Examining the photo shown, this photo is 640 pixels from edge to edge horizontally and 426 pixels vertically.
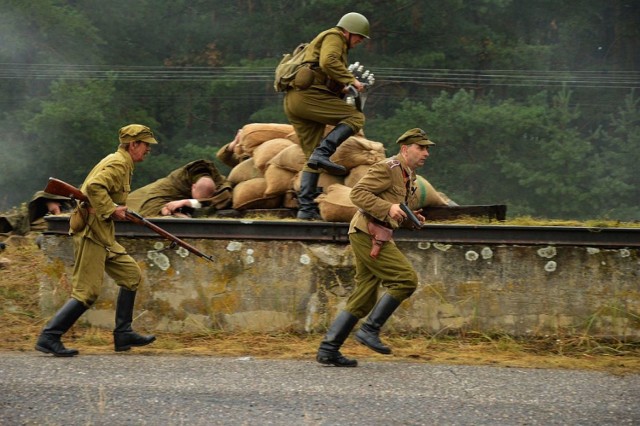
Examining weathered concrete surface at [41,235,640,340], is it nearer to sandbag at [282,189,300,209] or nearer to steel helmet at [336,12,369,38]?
sandbag at [282,189,300,209]

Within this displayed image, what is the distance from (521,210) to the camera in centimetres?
2711

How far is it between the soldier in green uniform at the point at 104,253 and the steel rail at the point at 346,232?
777mm

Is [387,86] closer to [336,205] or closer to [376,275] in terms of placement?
[336,205]

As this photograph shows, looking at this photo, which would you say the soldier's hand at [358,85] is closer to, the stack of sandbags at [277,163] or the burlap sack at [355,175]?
the stack of sandbags at [277,163]

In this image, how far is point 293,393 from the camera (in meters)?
6.74

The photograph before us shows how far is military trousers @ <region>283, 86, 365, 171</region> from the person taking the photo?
9.30 metres

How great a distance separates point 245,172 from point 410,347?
2488 millimetres

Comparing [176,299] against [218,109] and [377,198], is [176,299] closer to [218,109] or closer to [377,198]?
[377,198]

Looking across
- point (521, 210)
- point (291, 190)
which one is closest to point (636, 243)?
point (291, 190)

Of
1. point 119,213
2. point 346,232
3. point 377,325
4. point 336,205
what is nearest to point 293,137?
point 336,205

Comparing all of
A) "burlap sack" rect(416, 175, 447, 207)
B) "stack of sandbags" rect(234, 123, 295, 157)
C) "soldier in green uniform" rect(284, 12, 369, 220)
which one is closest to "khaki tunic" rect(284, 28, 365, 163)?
"soldier in green uniform" rect(284, 12, 369, 220)

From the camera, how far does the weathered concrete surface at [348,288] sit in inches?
342

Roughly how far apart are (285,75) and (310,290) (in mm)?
1764

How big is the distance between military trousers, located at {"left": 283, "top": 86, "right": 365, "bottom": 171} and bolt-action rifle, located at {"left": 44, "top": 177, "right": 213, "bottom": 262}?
1.48 m
